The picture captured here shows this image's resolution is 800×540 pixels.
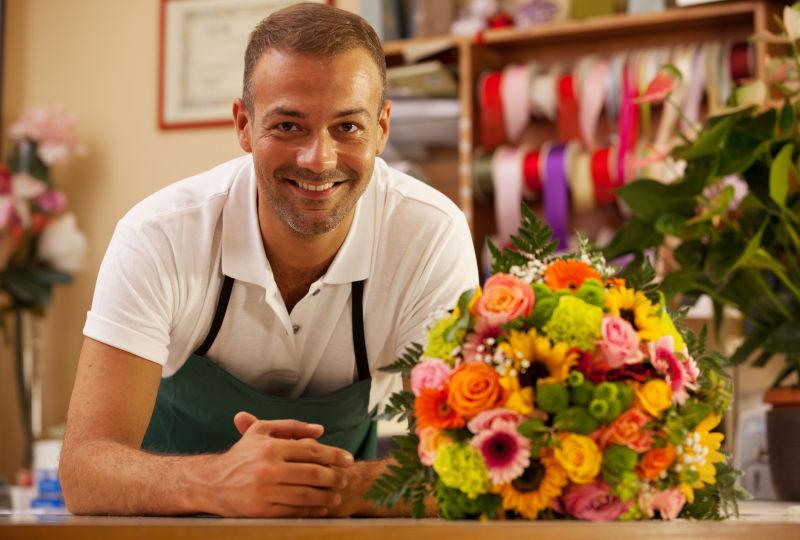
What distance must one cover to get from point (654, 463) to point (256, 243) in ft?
Answer: 2.79

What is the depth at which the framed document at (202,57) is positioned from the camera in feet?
12.6

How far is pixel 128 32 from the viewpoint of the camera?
13.2ft

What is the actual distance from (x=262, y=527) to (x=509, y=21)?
2.64 meters

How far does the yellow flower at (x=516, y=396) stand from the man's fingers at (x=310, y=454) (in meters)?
0.29

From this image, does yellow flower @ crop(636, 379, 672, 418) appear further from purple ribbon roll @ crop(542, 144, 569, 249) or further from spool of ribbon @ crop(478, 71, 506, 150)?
spool of ribbon @ crop(478, 71, 506, 150)

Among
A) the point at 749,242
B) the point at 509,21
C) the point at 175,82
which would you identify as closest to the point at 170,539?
the point at 749,242

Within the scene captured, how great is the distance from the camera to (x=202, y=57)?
3904 millimetres

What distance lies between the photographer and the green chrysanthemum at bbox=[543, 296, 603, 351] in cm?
93

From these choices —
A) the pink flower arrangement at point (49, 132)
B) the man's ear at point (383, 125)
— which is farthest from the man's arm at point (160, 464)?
the pink flower arrangement at point (49, 132)

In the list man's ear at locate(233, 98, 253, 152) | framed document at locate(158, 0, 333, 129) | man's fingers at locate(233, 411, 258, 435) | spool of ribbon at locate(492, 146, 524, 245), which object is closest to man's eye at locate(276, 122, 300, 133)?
man's ear at locate(233, 98, 253, 152)

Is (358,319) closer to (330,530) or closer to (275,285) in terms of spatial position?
(275,285)

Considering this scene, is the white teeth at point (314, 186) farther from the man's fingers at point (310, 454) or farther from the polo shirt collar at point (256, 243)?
the man's fingers at point (310, 454)

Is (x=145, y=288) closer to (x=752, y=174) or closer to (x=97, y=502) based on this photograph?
(x=97, y=502)

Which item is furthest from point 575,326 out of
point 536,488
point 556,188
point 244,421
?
point 556,188
